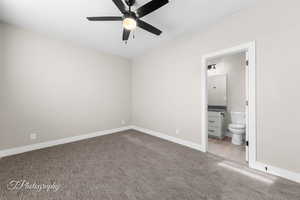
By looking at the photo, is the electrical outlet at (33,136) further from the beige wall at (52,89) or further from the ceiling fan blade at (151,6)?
the ceiling fan blade at (151,6)

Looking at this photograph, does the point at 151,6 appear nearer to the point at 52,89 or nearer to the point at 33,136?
the point at 52,89

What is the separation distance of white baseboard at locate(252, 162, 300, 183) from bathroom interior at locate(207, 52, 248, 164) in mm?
1136

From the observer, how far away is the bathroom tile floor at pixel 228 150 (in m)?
2.34

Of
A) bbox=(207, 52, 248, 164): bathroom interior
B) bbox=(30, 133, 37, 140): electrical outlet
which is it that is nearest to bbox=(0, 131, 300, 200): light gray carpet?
bbox=(30, 133, 37, 140): electrical outlet

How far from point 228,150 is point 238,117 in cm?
136

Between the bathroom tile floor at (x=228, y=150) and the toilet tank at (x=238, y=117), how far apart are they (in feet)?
2.27

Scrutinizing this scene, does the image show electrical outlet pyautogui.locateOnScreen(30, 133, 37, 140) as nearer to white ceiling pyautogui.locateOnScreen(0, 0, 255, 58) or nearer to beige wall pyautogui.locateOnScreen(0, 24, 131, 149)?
beige wall pyautogui.locateOnScreen(0, 24, 131, 149)

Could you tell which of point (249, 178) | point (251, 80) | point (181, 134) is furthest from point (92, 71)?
point (249, 178)

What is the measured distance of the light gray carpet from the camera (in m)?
1.45

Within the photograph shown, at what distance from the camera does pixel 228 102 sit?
3.83m

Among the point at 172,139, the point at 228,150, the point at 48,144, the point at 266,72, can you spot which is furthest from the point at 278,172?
the point at 48,144

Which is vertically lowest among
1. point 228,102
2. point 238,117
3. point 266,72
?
point 238,117

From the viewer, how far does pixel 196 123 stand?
2762 mm

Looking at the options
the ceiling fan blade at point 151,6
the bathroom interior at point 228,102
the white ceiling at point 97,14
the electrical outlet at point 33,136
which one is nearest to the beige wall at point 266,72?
the white ceiling at point 97,14
